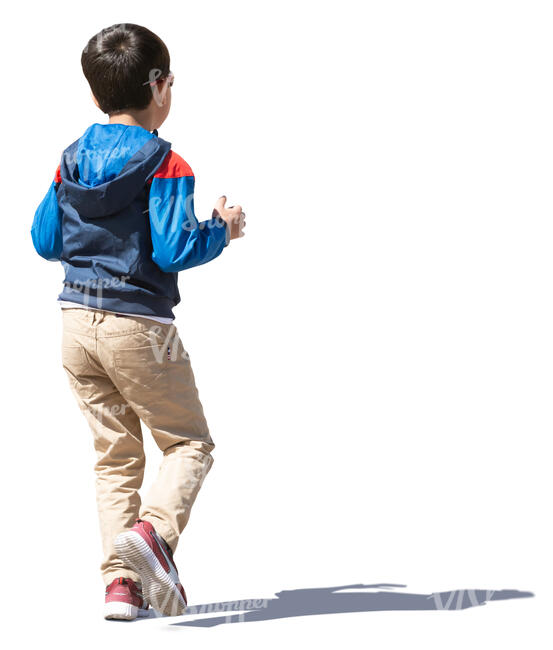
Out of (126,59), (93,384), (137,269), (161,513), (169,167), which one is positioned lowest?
(161,513)

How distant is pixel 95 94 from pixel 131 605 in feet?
6.57

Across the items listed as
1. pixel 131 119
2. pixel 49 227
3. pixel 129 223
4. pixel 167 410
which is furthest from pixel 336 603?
pixel 131 119

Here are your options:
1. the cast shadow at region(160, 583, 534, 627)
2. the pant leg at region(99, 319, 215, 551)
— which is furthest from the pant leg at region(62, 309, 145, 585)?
the cast shadow at region(160, 583, 534, 627)

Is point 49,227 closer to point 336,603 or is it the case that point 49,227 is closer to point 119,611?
point 119,611

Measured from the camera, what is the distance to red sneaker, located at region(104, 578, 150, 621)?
5164mm

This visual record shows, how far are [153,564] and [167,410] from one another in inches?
24.1

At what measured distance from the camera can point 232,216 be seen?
5250 millimetres

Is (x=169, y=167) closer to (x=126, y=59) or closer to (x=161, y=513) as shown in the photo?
(x=126, y=59)

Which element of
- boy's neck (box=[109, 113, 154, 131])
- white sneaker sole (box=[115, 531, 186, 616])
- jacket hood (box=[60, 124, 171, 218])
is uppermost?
boy's neck (box=[109, 113, 154, 131])

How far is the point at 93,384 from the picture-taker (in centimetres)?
531

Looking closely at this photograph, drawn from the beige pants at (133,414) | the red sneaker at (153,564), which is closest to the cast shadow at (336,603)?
the red sneaker at (153,564)

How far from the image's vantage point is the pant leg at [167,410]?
5.11 metres

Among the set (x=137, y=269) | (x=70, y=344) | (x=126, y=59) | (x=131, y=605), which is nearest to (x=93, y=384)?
(x=70, y=344)

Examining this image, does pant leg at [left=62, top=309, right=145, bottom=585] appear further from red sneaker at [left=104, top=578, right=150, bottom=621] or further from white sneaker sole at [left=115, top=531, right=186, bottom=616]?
white sneaker sole at [left=115, top=531, right=186, bottom=616]
